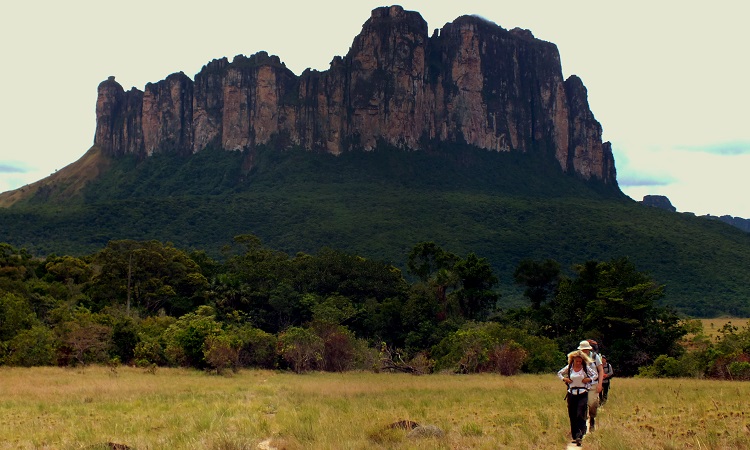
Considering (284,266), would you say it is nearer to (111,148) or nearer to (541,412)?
(541,412)

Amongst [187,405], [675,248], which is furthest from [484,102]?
[187,405]

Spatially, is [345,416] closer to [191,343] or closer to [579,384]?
[579,384]

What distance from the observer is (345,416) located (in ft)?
44.6

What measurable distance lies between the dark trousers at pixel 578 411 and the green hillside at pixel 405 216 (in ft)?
219

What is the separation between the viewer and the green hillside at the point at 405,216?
91.2 m

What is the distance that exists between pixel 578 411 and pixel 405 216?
99299 millimetres

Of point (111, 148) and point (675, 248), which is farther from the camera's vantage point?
point (111, 148)

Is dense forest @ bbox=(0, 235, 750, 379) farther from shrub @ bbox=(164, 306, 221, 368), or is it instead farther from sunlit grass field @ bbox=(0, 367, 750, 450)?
sunlit grass field @ bbox=(0, 367, 750, 450)

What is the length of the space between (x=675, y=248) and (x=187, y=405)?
3427 inches

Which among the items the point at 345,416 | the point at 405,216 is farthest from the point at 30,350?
the point at 405,216

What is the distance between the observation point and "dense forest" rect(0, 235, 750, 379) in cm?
3197

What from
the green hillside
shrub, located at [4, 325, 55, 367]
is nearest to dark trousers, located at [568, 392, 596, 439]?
shrub, located at [4, 325, 55, 367]

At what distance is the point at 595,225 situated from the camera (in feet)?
346

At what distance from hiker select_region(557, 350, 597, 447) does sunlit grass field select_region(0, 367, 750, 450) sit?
0.31 meters
